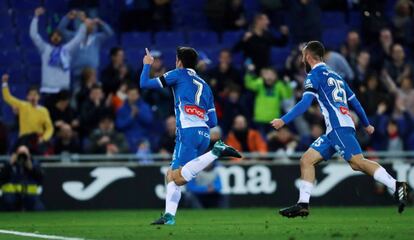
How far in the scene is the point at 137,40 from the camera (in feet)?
74.1

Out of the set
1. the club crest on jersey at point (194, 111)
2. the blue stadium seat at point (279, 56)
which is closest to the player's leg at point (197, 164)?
the club crest on jersey at point (194, 111)

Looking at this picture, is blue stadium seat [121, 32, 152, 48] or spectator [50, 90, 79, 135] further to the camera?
blue stadium seat [121, 32, 152, 48]

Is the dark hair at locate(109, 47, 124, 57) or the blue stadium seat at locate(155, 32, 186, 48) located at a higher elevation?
the blue stadium seat at locate(155, 32, 186, 48)

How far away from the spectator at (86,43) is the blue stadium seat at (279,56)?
10.7 feet

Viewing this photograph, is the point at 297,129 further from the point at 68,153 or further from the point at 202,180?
the point at 68,153

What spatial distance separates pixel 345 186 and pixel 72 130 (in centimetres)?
489

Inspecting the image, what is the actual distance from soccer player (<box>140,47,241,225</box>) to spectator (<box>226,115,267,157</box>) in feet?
21.5

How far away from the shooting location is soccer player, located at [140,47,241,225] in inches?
522

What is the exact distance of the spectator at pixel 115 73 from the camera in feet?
68.7

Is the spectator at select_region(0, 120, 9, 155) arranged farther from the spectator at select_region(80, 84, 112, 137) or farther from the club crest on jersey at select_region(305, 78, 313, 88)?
the club crest on jersey at select_region(305, 78, 313, 88)

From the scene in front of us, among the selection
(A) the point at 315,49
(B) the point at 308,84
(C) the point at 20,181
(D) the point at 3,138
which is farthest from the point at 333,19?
(B) the point at 308,84

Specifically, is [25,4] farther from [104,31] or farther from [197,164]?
[197,164]

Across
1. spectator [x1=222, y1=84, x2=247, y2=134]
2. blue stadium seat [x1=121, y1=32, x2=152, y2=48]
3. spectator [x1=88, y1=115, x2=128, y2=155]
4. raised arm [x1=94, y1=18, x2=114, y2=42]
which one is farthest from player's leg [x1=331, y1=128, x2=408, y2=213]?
blue stadium seat [x1=121, y1=32, x2=152, y2=48]

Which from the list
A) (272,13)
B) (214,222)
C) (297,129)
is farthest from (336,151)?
(272,13)
